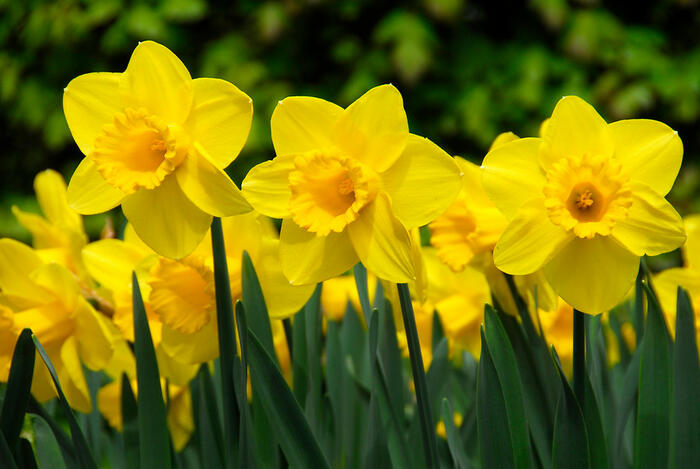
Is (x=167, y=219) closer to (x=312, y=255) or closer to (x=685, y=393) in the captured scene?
(x=312, y=255)

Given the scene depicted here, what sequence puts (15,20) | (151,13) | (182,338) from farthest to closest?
(15,20) → (151,13) → (182,338)

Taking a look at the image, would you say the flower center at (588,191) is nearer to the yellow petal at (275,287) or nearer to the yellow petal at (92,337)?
the yellow petal at (275,287)

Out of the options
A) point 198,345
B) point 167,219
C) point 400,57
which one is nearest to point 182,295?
point 198,345

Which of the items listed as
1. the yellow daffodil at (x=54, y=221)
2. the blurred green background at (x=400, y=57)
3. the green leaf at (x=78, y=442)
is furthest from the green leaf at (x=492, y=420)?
the blurred green background at (x=400, y=57)

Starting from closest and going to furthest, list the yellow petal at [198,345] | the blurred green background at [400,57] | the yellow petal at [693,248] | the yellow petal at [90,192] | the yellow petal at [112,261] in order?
1. the yellow petal at [90,192]
2. the yellow petal at [198,345]
3. the yellow petal at [112,261]
4. the yellow petal at [693,248]
5. the blurred green background at [400,57]

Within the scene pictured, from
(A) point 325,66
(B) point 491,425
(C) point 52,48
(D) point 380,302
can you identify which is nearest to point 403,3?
(A) point 325,66

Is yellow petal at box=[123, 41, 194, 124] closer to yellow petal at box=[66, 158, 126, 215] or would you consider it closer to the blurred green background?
yellow petal at box=[66, 158, 126, 215]

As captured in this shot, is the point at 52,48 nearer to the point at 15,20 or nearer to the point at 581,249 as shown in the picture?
the point at 15,20

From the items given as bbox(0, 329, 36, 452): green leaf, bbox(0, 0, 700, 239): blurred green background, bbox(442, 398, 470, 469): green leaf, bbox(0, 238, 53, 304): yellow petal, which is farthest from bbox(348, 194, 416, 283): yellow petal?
bbox(0, 0, 700, 239): blurred green background
